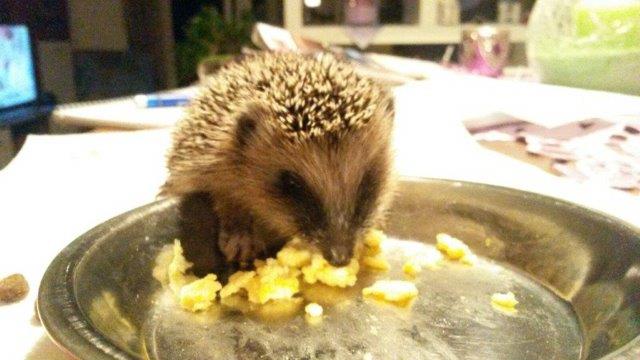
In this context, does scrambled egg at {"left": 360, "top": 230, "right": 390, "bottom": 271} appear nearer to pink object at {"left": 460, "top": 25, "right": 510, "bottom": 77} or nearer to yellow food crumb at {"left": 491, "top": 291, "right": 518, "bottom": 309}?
yellow food crumb at {"left": 491, "top": 291, "right": 518, "bottom": 309}

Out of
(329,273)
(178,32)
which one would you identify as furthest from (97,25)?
(329,273)

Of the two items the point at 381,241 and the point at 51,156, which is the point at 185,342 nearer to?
the point at 381,241

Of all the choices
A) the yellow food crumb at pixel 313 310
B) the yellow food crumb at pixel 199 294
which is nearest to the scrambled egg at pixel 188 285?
the yellow food crumb at pixel 199 294

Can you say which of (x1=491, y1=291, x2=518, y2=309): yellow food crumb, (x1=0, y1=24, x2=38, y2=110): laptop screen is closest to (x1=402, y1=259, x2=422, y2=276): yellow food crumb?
(x1=491, y1=291, x2=518, y2=309): yellow food crumb

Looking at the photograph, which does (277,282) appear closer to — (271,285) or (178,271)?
(271,285)

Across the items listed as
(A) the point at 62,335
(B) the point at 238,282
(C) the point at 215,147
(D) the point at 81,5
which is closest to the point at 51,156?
(C) the point at 215,147
